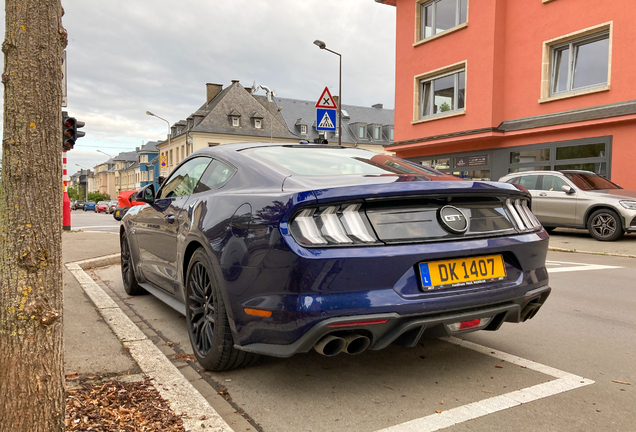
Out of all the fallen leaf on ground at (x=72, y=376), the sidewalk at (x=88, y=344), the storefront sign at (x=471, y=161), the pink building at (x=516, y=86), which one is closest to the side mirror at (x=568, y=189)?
the pink building at (x=516, y=86)

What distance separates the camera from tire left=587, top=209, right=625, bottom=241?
1119 cm

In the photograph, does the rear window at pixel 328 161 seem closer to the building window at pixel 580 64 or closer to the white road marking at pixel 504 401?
the white road marking at pixel 504 401

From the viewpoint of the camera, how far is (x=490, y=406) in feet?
8.91

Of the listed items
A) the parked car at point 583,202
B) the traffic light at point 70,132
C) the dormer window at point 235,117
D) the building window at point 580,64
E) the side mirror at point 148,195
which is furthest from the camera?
the dormer window at point 235,117

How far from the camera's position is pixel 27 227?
82.4 inches

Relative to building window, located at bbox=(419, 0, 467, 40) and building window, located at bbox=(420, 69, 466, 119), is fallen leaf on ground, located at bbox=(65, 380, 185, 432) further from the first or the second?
building window, located at bbox=(419, 0, 467, 40)

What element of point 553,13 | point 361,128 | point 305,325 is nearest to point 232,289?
point 305,325

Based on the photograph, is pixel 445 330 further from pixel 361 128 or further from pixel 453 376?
pixel 361 128

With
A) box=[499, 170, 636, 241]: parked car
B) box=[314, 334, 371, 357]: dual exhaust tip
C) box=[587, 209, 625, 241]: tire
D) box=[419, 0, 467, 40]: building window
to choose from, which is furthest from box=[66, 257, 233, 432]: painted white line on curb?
box=[419, 0, 467, 40]: building window

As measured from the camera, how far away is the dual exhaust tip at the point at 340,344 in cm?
260

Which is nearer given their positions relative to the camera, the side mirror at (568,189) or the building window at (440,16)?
the side mirror at (568,189)

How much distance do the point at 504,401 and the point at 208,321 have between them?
1715 mm

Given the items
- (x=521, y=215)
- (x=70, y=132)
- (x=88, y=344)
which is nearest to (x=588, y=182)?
(x=521, y=215)

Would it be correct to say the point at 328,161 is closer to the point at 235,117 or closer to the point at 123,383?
the point at 123,383
